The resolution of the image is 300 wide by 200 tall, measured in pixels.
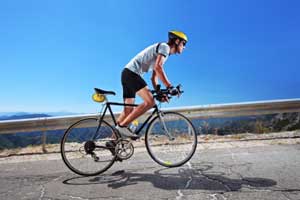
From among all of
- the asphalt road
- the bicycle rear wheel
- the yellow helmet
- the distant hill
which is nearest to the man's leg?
the bicycle rear wheel

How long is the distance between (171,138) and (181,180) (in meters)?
1.19

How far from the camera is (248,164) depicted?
4.72m

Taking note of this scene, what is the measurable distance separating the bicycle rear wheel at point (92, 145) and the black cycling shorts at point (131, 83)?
64 cm

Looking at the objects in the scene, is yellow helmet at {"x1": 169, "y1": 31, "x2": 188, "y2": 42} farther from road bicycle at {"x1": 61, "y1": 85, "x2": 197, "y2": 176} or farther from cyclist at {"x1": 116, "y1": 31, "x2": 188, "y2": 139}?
road bicycle at {"x1": 61, "y1": 85, "x2": 197, "y2": 176}

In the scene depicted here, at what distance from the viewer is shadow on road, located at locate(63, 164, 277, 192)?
3.72 meters

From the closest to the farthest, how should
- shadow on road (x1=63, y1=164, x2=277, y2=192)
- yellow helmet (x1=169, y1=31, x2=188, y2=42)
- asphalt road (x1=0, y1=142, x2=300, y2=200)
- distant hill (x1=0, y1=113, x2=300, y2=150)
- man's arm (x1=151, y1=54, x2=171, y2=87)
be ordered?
asphalt road (x1=0, y1=142, x2=300, y2=200)
shadow on road (x1=63, y1=164, x2=277, y2=192)
man's arm (x1=151, y1=54, x2=171, y2=87)
yellow helmet (x1=169, y1=31, x2=188, y2=42)
distant hill (x1=0, y1=113, x2=300, y2=150)

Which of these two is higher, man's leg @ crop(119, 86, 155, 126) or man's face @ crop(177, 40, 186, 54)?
man's face @ crop(177, 40, 186, 54)

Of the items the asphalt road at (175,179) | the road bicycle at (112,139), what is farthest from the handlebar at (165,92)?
the asphalt road at (175,179)

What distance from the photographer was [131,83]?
482 cm

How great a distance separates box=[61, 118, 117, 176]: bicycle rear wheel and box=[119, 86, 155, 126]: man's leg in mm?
290

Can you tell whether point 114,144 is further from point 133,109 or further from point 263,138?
point 263,138

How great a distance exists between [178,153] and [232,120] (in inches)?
124

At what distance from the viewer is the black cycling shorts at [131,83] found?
15.7 ft

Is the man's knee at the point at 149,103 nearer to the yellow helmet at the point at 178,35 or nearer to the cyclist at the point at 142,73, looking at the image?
the cyclist at the point at 142,73
